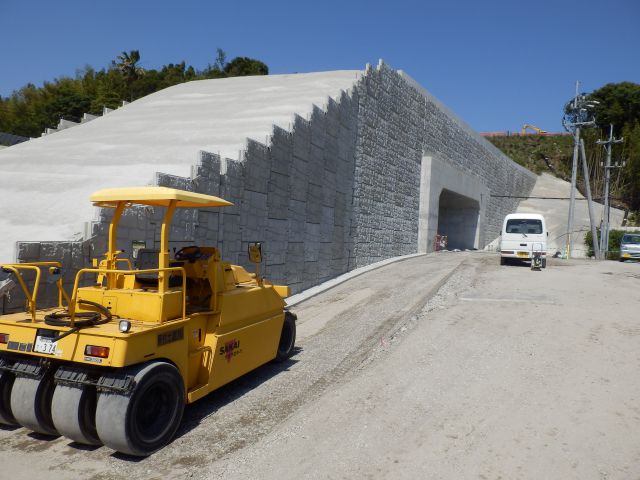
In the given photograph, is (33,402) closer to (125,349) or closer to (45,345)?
(45,345)

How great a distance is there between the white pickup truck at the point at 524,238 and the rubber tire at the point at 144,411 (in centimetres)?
1590

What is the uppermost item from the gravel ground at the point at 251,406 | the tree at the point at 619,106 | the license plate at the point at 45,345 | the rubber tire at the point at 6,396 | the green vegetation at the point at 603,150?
the tree at the point at 619,106

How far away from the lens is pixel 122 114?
1841cm

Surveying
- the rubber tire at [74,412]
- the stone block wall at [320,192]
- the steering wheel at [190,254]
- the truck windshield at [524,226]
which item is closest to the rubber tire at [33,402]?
the rubber tire at [74,412]

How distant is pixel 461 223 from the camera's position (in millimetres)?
32938

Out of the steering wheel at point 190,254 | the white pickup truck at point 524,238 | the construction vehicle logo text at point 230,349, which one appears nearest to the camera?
the construction vehicle logo text at point 230,349

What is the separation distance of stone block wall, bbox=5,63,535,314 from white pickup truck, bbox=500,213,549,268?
4748 mm

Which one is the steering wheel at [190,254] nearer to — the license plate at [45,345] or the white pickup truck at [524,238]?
the license plate at [45,345]

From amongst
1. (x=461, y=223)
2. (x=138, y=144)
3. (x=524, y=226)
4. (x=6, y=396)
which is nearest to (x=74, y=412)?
(x=6, y=396)

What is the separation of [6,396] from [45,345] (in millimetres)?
949

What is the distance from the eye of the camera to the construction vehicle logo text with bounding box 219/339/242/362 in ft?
18.9

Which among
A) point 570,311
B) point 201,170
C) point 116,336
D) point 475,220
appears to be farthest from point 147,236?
point 475,220

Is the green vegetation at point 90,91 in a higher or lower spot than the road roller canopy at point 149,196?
higher

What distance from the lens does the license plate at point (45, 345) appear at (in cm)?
450
